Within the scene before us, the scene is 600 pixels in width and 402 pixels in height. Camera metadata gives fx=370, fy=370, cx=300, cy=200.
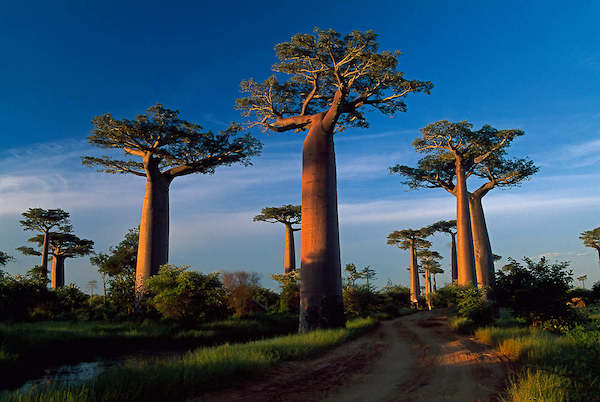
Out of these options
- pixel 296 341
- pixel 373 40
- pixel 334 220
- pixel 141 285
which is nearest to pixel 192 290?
pixel 141 285

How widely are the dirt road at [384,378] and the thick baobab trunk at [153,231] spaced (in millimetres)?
11797

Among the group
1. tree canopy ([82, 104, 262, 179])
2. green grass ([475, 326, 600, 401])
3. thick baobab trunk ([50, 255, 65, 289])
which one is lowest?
green grass ([475, 326, 600, 401])

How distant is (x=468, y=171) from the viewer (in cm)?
2139

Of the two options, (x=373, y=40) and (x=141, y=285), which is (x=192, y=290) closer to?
(x=141, y=285)

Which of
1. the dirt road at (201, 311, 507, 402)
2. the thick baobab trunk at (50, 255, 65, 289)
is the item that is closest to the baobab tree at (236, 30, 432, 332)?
the dirt road at (201, 311, 507, 402)

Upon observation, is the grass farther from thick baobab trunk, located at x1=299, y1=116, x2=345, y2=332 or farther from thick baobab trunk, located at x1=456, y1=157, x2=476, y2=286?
thick baobab trunk, located at x1=456, y1=157, x2=476, y2=286

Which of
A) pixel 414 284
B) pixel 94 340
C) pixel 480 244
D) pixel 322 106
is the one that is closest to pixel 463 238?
pixel 480 244

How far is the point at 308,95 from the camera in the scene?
1581 centimetres

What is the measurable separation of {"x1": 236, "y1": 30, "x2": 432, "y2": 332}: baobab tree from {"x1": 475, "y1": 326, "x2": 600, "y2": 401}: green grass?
5.34 meters

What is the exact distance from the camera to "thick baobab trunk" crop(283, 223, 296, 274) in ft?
106

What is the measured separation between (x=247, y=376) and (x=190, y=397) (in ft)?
3.89

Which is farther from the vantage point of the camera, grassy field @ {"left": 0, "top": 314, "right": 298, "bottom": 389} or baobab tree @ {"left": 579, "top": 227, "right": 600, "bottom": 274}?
baobab tree @ {"left": 579, "top": 227, "right": 600, "bottom": 274}

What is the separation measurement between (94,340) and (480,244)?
19916 mm

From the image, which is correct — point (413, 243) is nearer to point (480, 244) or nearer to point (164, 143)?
point (480, 244)
